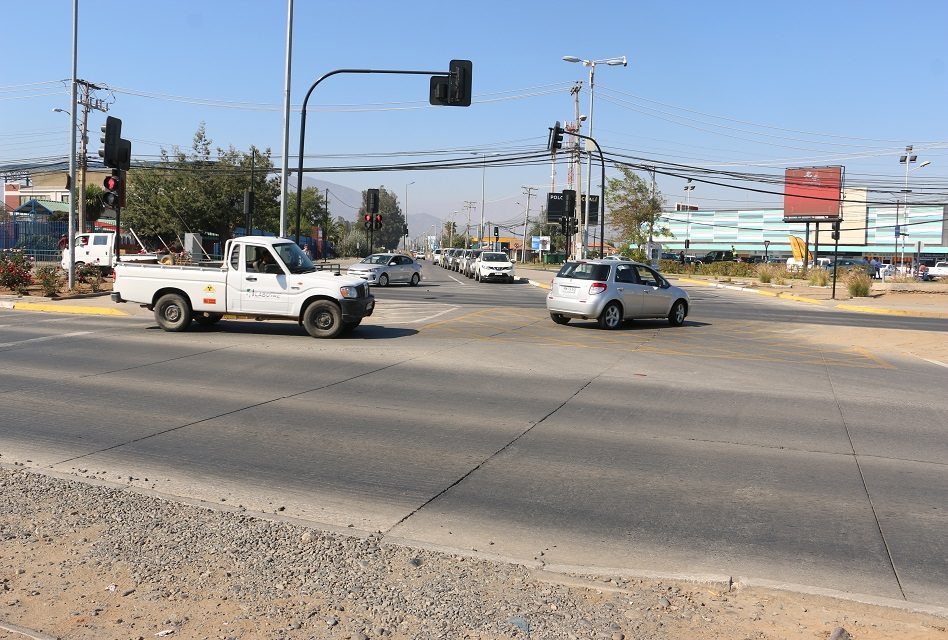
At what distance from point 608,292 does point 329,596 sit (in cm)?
1541

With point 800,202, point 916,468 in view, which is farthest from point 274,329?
point 800,202

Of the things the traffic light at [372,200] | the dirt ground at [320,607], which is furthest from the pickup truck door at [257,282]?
the traffic light at [372,200]

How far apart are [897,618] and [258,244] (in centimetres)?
1388

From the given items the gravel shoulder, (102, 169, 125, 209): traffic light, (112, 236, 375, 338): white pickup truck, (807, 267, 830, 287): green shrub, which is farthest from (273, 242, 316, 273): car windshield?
(807, 267, 830, 287): green shrub

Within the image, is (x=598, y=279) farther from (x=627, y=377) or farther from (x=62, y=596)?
(x=62, y=596)

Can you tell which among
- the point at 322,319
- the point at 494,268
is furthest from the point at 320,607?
the point at 494,268

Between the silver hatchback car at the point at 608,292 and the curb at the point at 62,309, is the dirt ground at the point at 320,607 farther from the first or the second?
the curb at the point at 62,309

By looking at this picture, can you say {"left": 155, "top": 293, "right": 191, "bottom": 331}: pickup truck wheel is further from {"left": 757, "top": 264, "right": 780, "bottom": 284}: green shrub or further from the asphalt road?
{"left": 757, "top": 264, "right": 780, "bottom": 284}: green shrub

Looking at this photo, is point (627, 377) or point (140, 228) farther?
point (140, 228)

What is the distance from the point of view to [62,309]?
21.0 meters

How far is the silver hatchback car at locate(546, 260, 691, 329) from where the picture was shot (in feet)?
62.4

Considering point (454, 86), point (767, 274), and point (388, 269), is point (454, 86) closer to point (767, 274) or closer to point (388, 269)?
point (388, 269)

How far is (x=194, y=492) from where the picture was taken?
6109mm

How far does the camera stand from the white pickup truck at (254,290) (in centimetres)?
1590
